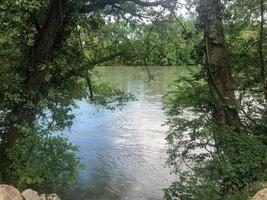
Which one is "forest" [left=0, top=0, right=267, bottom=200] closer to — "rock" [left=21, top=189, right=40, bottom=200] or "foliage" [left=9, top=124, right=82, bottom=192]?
"foliage" [left=9, top=124, right=82, bottom=192]

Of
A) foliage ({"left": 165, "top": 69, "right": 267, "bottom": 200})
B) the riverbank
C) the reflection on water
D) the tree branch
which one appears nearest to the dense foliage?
foliage ({"left": 165, "top": 69, "right": 267, "bottom": 200})

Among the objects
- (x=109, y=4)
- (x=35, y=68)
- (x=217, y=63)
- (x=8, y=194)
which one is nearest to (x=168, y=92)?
(x=217, y=63)

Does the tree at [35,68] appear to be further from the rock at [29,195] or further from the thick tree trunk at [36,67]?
the rock at [29,195]

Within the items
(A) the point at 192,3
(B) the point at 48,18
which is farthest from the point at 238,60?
(B) the point at 48,18

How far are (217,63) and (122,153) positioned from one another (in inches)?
281

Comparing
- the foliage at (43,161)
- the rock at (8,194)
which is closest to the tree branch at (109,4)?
the foliage at (43,161)

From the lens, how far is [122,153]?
1488 centimetres

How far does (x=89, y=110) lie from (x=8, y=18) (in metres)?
14.3

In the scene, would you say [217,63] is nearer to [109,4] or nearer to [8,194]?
[109,4]

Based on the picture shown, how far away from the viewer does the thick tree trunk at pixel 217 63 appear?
27.7 feet

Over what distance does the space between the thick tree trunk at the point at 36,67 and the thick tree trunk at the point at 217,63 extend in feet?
10.2

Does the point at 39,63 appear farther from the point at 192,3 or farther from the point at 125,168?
the point at 125,168

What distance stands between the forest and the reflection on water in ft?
2.97

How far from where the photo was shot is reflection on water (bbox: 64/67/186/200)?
11.1 metres
